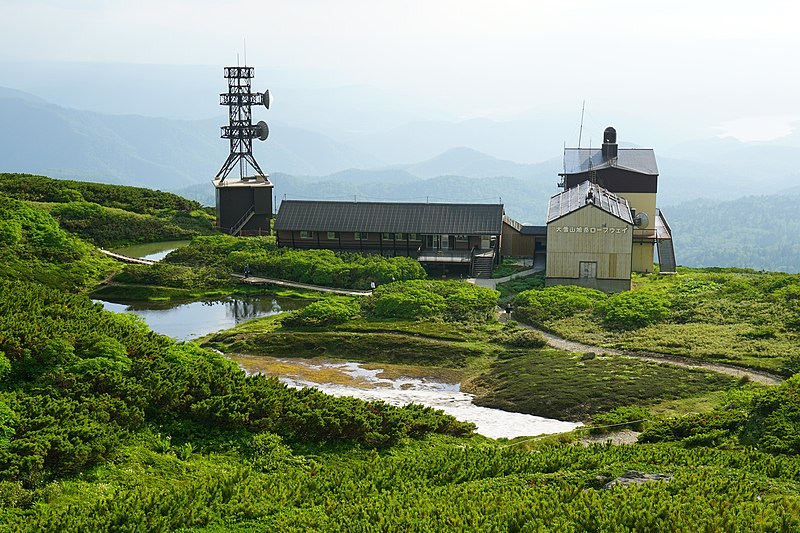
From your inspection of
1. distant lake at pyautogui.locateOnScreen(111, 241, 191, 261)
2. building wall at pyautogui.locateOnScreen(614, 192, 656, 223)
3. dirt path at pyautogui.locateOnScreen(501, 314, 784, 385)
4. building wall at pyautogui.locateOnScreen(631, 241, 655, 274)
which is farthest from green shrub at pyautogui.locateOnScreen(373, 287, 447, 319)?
building wall at pyautogui.locateOnScreen(614, 192, 656, 223)

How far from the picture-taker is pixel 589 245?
133 ft

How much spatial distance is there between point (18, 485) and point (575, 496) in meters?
8.51

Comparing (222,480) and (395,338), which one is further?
(395,338)

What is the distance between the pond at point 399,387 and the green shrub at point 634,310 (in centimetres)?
866

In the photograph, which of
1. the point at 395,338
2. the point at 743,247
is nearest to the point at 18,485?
the point at 395,338

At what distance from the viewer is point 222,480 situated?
14.8 metres

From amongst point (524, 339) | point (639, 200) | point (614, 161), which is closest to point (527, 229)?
point (639, 200)

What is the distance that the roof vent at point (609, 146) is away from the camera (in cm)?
5356

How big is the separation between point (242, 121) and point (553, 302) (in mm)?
32743

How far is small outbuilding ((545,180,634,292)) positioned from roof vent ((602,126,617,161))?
44.3 feet

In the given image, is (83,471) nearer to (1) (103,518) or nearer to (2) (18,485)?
(2) (18,485)

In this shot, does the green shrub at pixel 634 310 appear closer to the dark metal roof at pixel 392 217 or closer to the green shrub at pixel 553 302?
the green shrub at pixel 553 302

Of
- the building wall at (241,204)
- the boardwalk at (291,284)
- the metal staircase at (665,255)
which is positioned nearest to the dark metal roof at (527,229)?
the metal staircase at (665,255)

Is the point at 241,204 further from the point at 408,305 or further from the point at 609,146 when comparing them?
the point at 408,305
